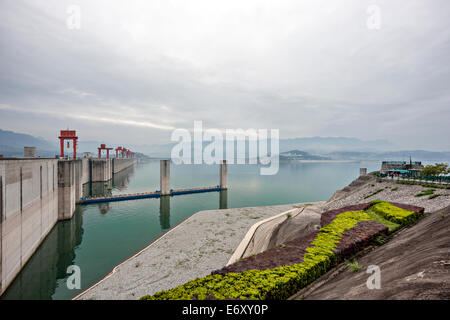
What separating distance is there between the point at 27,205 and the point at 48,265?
7.13m

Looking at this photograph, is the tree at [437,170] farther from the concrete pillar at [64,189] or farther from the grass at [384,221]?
the concrete pillar at [64,189]

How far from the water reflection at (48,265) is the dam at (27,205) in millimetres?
733

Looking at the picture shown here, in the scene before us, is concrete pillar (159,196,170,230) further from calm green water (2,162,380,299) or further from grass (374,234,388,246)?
grass (374,234,388,246)

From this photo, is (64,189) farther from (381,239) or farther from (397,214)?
(397,214)

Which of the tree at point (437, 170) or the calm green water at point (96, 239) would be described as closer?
the calm green water at point (96, 239)

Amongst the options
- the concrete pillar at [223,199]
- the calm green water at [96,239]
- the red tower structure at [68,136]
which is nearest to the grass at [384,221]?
the calm green water at [96,239]

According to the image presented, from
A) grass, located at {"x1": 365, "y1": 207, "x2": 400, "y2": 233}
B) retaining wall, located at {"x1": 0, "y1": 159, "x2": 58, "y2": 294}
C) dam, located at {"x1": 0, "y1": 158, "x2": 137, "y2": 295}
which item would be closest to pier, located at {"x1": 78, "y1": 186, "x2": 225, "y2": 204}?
dam, located at {"x1": 0, "y1": 158, "x2": 137, "y2": 295}

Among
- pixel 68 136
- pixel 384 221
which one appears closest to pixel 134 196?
pixel 68 136

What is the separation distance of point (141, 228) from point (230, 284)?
28578 millimetres

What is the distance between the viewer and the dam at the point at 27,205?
14.1m

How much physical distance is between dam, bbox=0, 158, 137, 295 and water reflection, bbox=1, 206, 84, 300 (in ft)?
2.41

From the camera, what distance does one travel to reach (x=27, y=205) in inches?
704

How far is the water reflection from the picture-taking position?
15.5 m
